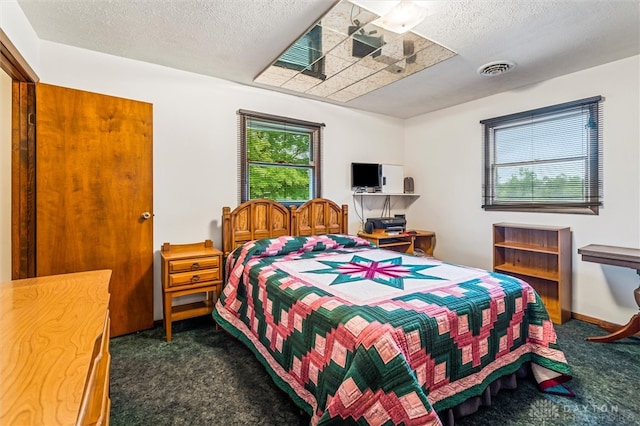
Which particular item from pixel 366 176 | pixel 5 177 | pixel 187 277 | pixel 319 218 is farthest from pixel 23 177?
pixel 366 176

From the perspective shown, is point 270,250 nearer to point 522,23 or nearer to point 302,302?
point 302,302

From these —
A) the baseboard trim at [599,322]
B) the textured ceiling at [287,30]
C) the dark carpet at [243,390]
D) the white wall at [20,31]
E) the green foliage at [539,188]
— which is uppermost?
the textured ceiling at [287,30]

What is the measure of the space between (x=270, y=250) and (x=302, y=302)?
3.59 ft

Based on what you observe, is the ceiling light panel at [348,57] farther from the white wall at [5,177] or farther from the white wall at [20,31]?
the white wall at [5,177]

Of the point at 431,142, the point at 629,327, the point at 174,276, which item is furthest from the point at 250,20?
the point at 629,327

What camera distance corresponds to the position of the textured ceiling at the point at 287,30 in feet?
6.47

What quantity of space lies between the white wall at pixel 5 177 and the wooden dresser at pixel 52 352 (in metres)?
1.42

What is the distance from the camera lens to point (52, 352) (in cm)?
77

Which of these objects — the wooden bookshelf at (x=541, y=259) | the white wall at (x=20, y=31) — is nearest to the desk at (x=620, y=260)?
the wooden bookshelf at (x=541, y=259)

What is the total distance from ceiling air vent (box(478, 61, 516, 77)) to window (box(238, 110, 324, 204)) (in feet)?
6.06

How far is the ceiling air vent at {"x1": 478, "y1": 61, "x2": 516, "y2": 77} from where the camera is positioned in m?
2.78

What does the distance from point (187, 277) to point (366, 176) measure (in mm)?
2597

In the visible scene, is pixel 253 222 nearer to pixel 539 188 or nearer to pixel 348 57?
pixel 348 57

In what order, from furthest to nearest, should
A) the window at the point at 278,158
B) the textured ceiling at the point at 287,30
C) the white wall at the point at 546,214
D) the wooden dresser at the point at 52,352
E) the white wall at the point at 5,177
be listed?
the window at the point at 278,158, the white wall at the point at 546,214, the white wall at the point at 5,177, the textured ceiling at the point at 287,30, the wooden dresser at the point at 52,352
